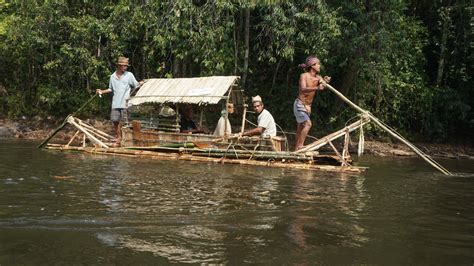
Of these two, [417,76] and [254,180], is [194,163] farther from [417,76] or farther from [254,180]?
[417,76]

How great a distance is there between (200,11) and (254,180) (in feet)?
26.2

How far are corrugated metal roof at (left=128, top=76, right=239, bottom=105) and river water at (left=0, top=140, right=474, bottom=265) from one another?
1865mm

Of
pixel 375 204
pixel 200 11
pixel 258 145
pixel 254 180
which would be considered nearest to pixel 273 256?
pixel 375 204

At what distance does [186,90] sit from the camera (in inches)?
444

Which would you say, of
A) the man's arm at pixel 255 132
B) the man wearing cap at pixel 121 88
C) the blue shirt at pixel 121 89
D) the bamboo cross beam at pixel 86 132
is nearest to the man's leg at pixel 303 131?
the man's arm at pixel 255 132

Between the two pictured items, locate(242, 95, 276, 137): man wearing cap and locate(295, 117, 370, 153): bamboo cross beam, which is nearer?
locate(295, 117, 370, 153): bamboo cross beam

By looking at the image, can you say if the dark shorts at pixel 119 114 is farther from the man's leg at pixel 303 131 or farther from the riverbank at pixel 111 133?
the riverbank at pixel 111 133

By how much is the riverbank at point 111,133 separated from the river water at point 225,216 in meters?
6.17

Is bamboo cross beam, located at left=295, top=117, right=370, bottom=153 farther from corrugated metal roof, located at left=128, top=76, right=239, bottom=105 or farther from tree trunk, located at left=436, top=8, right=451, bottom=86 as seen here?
tree trunk, located at left=436, top=8, right=451, bottom=86

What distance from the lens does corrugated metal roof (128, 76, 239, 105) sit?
1088cm

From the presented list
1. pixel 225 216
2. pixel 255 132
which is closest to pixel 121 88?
pixel 255 132

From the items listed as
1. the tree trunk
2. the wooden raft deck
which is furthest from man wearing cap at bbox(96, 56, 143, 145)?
the tree trunk

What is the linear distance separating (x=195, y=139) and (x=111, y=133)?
6.39 m

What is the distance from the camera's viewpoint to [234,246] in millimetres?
4680
